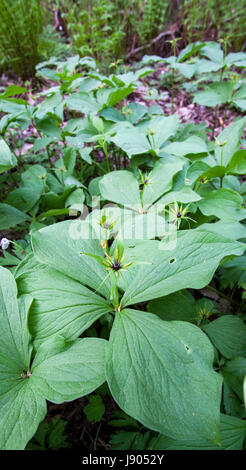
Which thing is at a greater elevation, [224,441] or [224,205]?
[224,205]

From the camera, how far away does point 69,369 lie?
37.3 inches

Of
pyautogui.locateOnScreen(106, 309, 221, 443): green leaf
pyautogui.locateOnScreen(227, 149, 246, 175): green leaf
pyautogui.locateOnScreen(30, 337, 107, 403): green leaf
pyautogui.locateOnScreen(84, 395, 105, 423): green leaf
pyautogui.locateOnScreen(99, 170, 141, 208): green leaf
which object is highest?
pyautogui.locateOnScreen(227, 149, 246, 175): green leaf

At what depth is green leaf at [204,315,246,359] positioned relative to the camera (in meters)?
1.32

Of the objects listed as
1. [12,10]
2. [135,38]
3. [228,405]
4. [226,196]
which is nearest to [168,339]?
[228,405]

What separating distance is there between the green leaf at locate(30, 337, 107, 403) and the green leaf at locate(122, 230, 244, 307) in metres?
0.24

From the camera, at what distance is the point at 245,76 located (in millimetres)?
3789

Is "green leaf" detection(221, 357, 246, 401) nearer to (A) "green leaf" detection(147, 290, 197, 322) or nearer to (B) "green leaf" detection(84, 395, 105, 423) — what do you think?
(A) "green leaf" detection(147, 290, 197, 322)

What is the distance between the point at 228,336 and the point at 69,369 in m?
0.81

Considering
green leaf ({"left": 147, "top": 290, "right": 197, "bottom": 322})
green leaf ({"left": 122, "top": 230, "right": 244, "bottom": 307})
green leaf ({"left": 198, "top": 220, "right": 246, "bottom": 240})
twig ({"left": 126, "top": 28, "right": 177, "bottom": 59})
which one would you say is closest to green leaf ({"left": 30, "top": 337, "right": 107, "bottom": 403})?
green leaf ({"left": 122, "top": 230, "right": 244, "bottom": 307})

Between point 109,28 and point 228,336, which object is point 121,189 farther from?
point 109,28

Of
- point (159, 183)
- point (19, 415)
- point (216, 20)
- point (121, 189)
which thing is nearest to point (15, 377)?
point (19, 415)

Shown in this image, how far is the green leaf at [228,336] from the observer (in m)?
1.32

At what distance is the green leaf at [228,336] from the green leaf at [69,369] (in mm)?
622
